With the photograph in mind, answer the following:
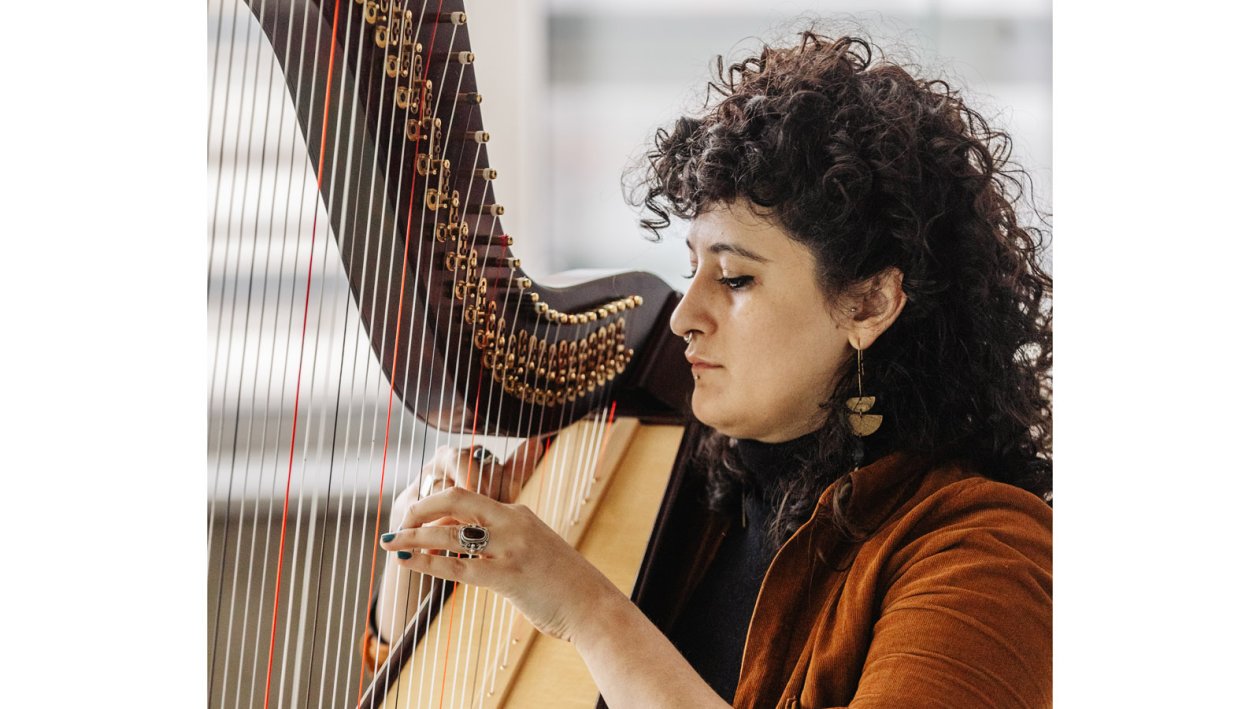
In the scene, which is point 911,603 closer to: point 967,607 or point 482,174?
point 967,607

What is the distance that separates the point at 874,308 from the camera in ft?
3.49

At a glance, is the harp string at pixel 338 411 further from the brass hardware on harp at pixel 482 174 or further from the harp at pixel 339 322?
the brass hardware on harp at pixel 482 174

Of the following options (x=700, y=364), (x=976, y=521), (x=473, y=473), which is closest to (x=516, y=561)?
(x=473, y=473)

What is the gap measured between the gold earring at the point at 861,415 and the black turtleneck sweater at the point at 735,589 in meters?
0.05

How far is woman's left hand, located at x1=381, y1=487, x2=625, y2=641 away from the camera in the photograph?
0.93 m

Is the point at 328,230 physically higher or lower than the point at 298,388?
higher

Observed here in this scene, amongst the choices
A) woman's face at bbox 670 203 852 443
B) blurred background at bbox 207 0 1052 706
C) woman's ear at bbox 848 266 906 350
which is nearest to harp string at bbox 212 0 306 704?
blurred background at bbox 207 0 1052 706

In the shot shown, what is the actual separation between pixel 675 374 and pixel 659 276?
0.43 feet

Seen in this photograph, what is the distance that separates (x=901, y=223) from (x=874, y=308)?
0.27 feet

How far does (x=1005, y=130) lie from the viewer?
1.06 meters

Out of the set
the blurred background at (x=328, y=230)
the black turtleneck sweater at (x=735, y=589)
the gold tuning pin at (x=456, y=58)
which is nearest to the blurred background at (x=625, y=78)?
the blurred background at (x=328, y=230)

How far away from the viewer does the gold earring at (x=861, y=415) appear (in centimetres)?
108

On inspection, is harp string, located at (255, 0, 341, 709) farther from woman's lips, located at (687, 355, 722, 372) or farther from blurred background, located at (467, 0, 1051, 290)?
woman's lips, located at (687, 355, 722, 372)

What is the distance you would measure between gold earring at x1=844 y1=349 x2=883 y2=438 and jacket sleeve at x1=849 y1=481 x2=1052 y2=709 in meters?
0.10
